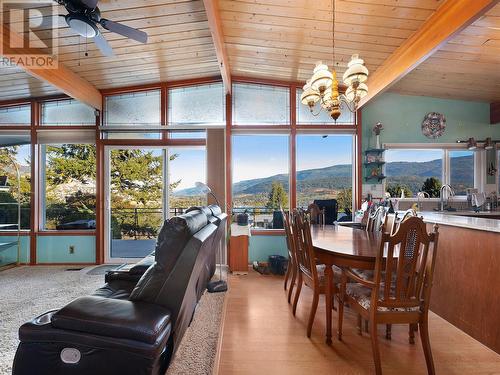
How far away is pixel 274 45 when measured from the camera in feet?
11.0

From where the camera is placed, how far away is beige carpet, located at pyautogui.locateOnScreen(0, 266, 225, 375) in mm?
1892

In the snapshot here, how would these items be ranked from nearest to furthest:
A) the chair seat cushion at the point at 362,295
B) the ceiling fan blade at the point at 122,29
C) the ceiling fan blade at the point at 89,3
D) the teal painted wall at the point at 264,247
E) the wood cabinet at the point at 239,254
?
the chair seat cushion at the point at 362,295
the ceiling fan blade at the point at 89,3
the ceiling fan blade at the point at 122,29
the wood cabinet at the point at 239,254
the teal painted wall at the point at 264,247

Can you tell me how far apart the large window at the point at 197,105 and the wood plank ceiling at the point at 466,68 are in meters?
2.93

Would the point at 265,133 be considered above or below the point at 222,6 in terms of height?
below

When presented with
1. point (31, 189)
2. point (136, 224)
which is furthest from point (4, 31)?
point (136, 224)

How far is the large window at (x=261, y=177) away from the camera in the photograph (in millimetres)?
4398

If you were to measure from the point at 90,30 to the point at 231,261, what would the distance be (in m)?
3.25

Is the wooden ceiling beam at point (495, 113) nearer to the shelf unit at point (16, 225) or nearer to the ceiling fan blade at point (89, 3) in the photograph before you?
the ceiling fan blade at point (89, 3)

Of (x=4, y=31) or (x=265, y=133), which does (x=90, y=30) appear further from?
(x=265, y=133)

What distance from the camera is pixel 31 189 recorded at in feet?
14.1

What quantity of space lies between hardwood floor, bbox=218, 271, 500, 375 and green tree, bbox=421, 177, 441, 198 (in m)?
2.56

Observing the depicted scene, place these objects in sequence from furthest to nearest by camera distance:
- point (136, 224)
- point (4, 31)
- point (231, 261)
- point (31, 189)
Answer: point (136, 224) → point (31, 189) → point (231, 261) → point (4, 31)

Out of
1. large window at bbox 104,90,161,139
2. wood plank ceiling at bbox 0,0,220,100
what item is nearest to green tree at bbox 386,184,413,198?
wood plank ceiling at bbox 0,0,220,100

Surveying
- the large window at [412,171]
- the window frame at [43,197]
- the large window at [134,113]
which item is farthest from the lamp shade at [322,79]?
the window frame at [43,197]
